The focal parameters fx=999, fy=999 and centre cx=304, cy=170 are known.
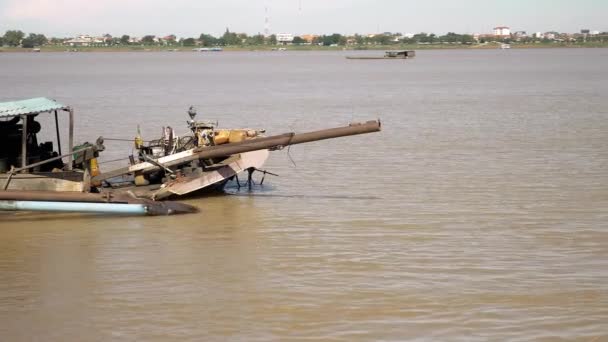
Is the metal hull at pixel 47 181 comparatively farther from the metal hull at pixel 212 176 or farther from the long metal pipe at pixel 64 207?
the metal hull at pixel 212 176

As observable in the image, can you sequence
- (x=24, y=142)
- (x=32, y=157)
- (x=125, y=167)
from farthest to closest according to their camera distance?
(x=32, y=157) < (x=125, y=167) < (x=24, y=142)

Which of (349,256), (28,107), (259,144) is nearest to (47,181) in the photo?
(28,107)

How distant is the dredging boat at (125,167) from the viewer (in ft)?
46.3

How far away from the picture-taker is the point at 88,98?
46281mm

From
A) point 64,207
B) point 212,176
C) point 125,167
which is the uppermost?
point 125,167

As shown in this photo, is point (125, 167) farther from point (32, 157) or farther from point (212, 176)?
point (32, 157)

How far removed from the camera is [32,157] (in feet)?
50.8

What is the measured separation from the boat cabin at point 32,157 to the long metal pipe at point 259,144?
0.39 meters

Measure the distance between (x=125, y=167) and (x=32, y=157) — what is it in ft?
4.83

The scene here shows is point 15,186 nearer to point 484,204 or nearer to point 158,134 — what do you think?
point 484,204

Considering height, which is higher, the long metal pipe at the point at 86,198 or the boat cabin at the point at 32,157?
the boat cabin at the point at 32,157

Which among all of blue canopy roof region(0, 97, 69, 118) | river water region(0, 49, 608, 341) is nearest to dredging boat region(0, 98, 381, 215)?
blue canopy roof region(0, 97, 69, 118)

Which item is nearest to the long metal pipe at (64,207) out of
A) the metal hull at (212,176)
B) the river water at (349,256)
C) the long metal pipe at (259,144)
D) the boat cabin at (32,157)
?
the river water at (349,256)

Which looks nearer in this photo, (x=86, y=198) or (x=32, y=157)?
(x=86, y=198)
